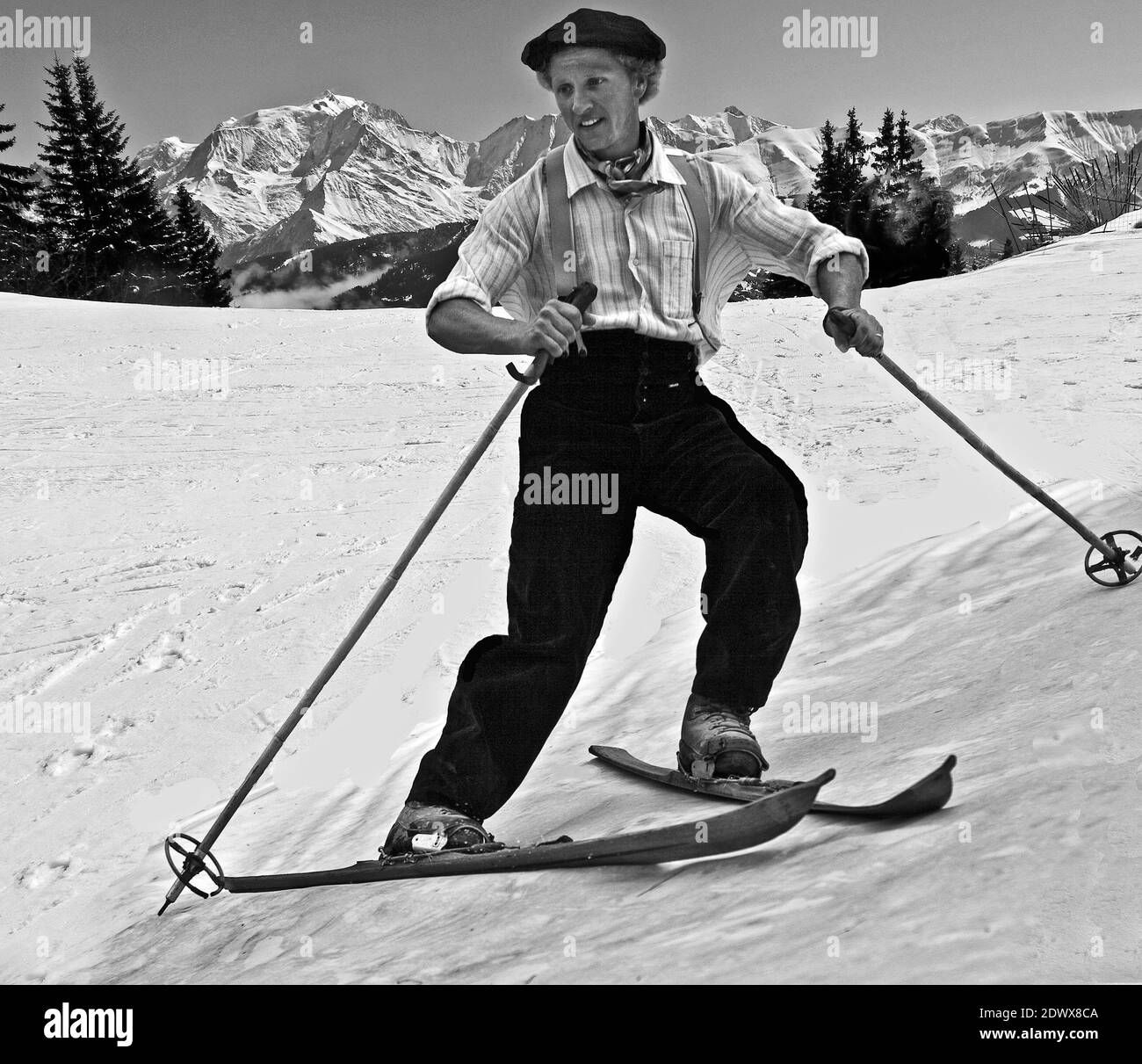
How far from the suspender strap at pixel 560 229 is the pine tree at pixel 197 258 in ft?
99.0

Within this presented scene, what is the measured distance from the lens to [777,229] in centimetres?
254

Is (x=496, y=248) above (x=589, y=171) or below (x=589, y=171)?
below

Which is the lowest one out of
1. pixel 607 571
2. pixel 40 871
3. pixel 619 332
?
pixel 40 871

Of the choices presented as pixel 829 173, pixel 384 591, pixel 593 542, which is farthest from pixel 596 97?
pixel 829 173

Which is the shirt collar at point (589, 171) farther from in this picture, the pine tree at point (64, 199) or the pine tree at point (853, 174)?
the pine tree at point (64, 199)

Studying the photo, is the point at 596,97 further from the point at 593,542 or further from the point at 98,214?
the point at 98,214

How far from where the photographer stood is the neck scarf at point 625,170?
7.95 feet

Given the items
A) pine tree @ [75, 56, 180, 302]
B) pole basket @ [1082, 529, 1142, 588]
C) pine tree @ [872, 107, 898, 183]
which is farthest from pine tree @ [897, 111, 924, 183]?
pole basket @ [1082, 529, 1142, 588]

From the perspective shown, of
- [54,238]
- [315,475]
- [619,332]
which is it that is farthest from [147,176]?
[619,332]

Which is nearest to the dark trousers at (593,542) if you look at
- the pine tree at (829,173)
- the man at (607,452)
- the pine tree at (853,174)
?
the man at (607,452)

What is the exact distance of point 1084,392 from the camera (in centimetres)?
716

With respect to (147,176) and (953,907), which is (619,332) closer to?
(953,907)

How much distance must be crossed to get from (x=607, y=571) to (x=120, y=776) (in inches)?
98.3

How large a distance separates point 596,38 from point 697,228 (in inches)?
17.5
